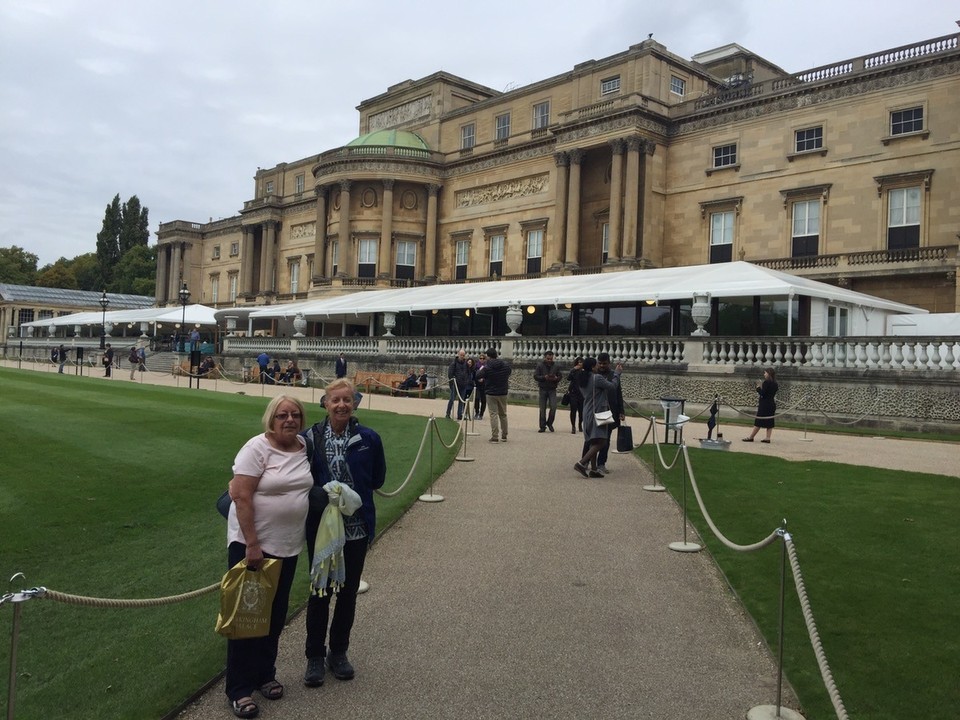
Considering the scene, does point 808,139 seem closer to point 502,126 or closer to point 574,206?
point 574,206

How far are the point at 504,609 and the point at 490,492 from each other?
15.4 feet

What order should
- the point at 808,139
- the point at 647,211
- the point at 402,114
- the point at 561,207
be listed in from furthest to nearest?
the point at 402,114, the point at 561,207, the point at 647,211, the point at 808,139

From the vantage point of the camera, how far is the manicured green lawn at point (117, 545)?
5023 mm

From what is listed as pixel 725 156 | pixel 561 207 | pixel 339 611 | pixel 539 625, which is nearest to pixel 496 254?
pixel 561 207

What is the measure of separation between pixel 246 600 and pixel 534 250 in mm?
44292

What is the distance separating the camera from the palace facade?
3331 cm

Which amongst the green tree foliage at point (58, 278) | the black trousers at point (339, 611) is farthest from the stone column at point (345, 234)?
the green tree foliage at point (58, 278)

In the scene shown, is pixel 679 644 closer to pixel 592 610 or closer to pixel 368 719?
pixel 592 610

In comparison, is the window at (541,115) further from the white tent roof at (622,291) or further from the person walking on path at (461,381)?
the person walking on path at (461,381)

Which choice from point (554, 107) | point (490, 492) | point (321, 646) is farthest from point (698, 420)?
point (554, 107)

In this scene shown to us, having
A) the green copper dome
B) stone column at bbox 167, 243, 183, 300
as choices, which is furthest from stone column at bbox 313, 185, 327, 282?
stone column at bbox 167, 243, 183, 300

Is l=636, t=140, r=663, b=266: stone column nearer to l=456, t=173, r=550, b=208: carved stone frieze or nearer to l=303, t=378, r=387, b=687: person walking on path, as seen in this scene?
A: l=456, t=173, r=550, b=208: carved stone frieze

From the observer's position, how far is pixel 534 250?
47875 mm

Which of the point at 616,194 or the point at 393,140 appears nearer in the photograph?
the point at 616,194
